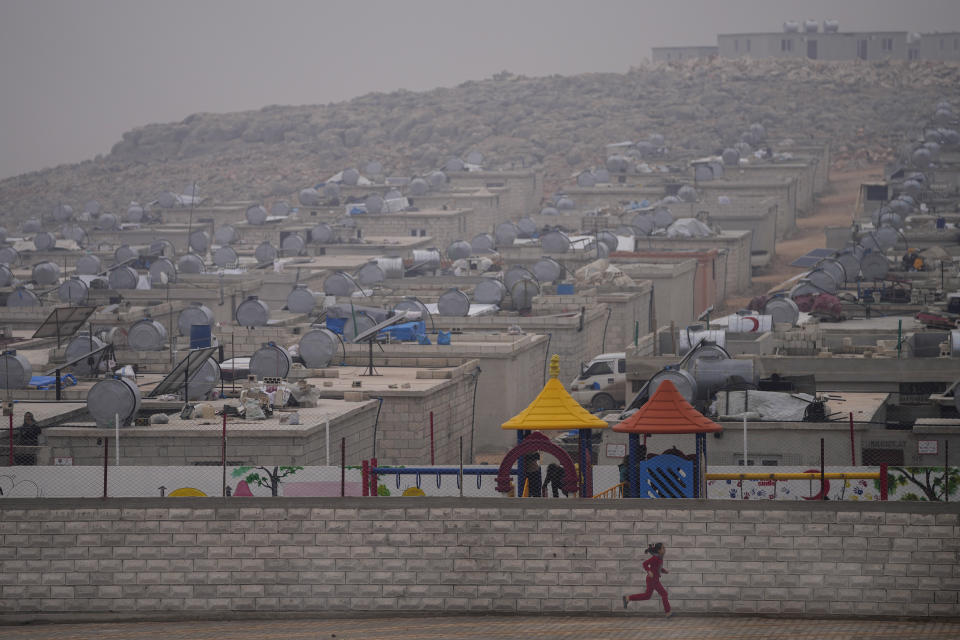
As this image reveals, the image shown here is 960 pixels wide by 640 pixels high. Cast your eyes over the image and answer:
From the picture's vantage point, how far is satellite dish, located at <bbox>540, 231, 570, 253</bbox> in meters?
62.3

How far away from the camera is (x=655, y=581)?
2288 cm

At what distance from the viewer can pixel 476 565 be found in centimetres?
2345

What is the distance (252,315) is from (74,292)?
11.7 meters

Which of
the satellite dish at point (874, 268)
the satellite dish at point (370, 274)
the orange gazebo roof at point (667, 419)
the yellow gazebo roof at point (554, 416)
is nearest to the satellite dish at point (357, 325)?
the satellite dish at point (370, 274)

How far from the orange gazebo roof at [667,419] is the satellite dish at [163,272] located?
36311 millimetres

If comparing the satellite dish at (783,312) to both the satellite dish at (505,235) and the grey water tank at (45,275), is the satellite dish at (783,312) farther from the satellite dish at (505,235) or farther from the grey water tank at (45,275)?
the grey water tank at (45,275)

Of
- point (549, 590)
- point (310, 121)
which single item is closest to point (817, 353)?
point (549, 590)

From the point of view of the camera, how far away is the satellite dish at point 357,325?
→ 4325 centimetres

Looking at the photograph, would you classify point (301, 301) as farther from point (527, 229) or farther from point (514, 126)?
point (514, 126)

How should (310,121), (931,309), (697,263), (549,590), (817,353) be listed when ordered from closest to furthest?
(549,590)
(817,353)
(931,309)
(697,263)
(310,121)

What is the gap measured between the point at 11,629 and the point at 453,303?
24.4m

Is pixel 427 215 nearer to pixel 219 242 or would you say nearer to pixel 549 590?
pixel 219 242

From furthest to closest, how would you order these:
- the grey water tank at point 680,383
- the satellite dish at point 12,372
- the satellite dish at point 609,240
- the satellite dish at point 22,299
Answer: the satellite dish at point 609,240 < the satellite dish at point 22,299 < the satellite dish at point 12,372 < the grey water tank at point 680,383

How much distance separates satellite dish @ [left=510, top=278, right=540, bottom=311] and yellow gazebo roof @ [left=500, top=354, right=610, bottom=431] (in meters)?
24.5
